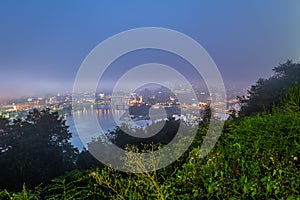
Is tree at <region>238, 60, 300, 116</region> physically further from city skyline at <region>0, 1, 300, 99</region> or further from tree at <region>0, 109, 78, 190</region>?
city skyline at <region>0, 1, 300, 99</region>

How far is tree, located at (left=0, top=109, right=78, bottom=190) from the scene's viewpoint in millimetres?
9125

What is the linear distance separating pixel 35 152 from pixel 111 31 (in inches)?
1952

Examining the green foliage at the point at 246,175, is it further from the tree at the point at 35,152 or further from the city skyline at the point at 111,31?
the city skyline at the point at 111,31

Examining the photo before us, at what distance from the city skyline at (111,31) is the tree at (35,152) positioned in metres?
13.5

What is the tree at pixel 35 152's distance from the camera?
912 cm

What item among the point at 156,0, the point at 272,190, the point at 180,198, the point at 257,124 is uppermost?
the point at 156,0

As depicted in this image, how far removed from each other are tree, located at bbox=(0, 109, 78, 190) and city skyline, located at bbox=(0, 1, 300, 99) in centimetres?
1352

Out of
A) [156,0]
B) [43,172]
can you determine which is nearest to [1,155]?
[43,172]


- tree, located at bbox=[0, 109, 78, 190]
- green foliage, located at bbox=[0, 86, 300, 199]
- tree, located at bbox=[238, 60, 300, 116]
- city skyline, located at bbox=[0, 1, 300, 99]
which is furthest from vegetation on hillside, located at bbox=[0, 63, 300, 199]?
city skyline, located at bbox=[0, 1, 300, 99]

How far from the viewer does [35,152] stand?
1108 cm

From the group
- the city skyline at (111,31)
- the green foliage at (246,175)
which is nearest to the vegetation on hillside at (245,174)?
the green foliage at (246,175)

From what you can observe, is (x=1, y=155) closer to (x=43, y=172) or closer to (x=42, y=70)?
(x=43, y=172)

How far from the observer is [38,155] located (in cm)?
1106

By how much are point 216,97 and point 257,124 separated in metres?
6.47
